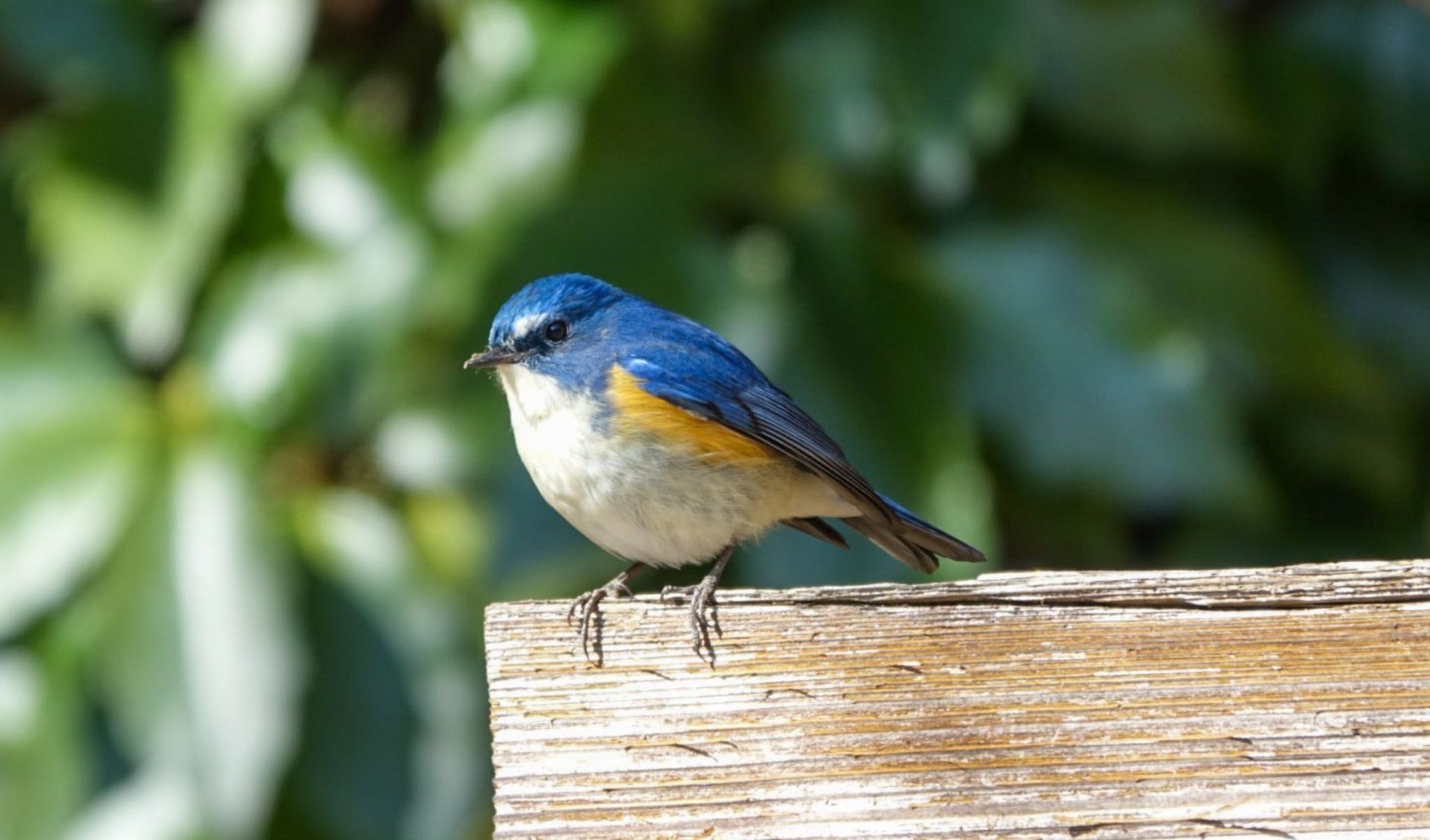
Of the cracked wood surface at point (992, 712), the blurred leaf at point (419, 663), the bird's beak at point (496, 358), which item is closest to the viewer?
the cracked wood surface at point (992, 712)

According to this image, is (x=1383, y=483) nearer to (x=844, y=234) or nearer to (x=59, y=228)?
(x=844, y=234)

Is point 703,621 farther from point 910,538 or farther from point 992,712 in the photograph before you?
point 910,538

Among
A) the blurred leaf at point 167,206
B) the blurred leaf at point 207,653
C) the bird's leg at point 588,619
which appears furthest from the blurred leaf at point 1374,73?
the bird's leg at point 588,619

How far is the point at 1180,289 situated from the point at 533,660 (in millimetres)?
3315

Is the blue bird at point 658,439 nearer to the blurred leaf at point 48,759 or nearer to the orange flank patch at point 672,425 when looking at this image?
the orange flank patch at point 672,425

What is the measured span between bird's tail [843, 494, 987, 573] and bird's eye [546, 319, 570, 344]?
1.95ft

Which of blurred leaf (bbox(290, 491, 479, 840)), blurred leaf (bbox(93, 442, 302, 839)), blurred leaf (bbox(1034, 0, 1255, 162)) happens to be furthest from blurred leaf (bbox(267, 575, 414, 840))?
blurred leaf (bbox(1034, 0, 1255, 162))

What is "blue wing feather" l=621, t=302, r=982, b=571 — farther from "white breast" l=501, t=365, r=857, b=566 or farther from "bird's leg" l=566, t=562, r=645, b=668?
"bird's leg" l=566, t=562, r=645, b=668

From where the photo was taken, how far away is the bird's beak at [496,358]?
115 inches

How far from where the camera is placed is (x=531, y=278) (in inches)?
169

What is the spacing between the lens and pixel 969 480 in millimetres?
4312

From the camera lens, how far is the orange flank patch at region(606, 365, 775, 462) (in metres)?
2.89

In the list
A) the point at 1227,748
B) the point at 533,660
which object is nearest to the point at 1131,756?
the point at 1227,748

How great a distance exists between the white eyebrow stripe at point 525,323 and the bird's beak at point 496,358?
0.10ft
